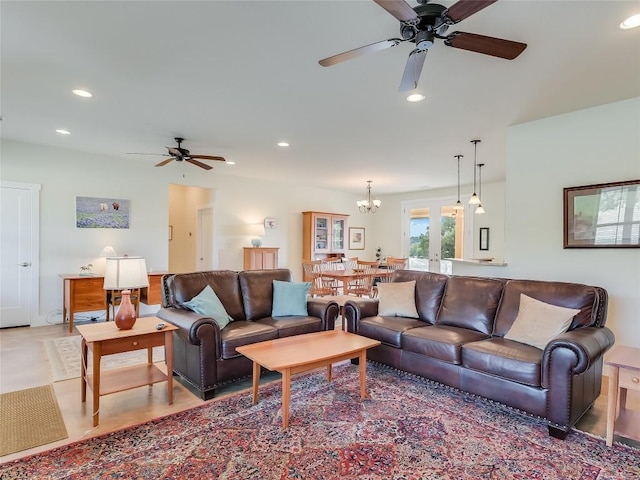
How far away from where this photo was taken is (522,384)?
245cm

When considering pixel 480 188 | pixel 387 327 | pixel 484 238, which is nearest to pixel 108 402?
pixel 387 327

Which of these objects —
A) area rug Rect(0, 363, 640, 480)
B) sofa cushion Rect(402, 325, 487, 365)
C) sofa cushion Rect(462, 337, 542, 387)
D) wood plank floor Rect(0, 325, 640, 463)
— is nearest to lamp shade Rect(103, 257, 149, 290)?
wood plank floor Rect(0, 325, 640, 463)

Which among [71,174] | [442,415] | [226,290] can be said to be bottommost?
[442,415]

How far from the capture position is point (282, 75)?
2.82 meters

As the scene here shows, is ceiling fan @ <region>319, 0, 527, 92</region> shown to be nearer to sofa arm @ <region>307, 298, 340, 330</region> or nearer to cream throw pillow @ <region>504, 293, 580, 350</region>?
cream throw pillow @ <region>504, 293, 580, 350</region>

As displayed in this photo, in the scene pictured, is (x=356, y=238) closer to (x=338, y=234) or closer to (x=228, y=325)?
(x=338, y=234)

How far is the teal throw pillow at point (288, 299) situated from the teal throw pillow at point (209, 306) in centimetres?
55

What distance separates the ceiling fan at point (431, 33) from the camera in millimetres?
1658

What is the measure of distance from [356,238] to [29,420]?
7.97 metres

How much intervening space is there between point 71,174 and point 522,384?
6.31m

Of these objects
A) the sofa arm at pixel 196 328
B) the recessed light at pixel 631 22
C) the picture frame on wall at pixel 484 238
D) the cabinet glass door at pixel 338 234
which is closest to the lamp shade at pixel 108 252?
the sofa arm at pixel 196 328

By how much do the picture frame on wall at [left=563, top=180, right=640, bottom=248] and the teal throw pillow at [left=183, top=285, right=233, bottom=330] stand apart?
11.7 ft

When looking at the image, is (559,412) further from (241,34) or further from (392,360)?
(241,34)

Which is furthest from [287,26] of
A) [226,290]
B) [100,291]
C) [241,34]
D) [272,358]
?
[100,291]
